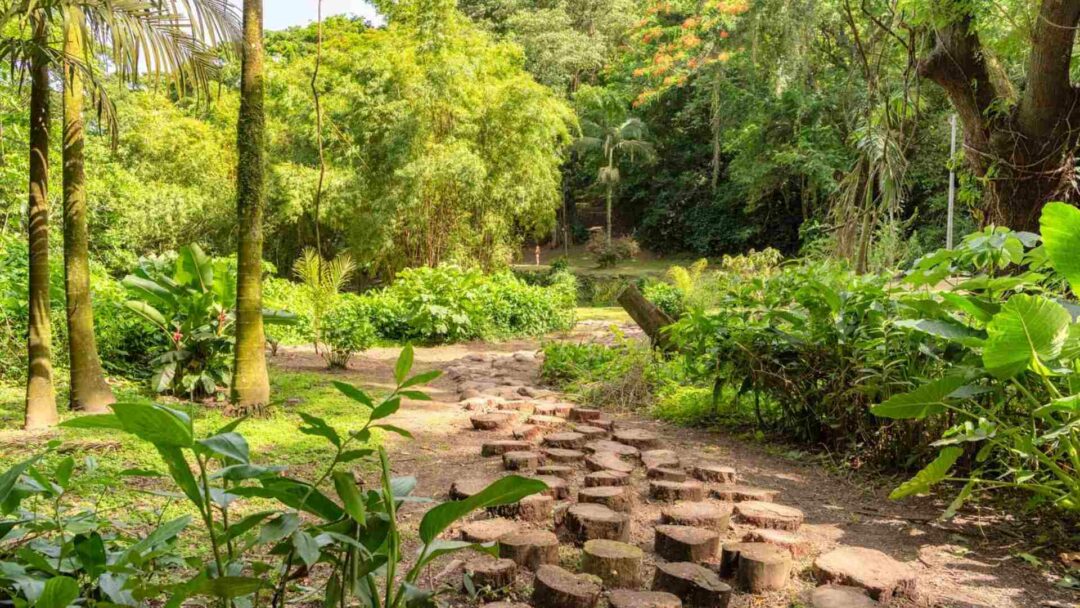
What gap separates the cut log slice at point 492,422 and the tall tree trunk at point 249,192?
4.45 feet

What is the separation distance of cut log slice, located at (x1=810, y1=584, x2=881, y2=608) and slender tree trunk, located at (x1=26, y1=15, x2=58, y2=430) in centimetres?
389

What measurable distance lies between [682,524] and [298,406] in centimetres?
327

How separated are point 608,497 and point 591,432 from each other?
50.8 inches

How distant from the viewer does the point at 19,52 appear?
3.65 meters

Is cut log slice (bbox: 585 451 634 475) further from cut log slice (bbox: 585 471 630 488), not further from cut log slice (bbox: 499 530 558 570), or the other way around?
cut log slice (bbox: 499 530 558 570)

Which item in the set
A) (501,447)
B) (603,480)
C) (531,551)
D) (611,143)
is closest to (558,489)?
(603,480)

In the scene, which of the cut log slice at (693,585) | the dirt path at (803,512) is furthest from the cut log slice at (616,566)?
the dirt path at (803,512)

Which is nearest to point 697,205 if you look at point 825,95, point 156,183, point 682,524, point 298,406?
point 825,95

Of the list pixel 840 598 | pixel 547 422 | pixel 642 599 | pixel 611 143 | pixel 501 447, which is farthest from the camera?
pixel 611 143

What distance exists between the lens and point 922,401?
254cm

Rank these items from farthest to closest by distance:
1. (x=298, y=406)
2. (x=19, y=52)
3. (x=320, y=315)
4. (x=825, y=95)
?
(x=825, y=95), (x=320, y=315), (x=298, y=406), (x=19, y=52)

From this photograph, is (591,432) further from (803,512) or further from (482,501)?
(482,501)

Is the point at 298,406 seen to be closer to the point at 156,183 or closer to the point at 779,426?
the point at 779,426

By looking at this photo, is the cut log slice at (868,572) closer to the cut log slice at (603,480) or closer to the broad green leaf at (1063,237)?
the cut log slice at (603,480)
